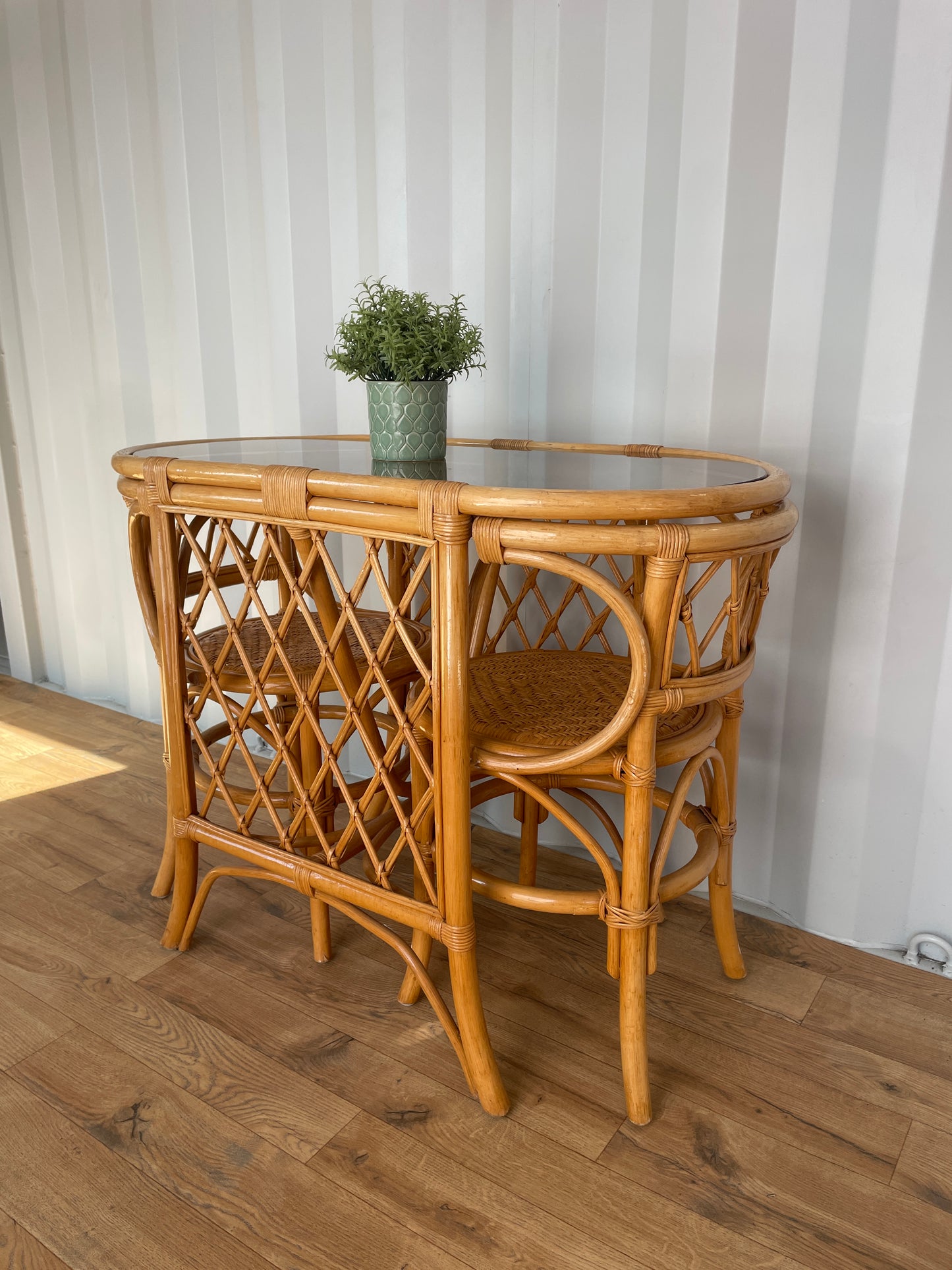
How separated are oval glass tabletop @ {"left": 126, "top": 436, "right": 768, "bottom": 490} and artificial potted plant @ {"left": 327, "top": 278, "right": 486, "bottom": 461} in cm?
4

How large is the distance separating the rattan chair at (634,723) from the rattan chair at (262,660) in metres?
0.19

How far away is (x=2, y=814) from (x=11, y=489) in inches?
50.2

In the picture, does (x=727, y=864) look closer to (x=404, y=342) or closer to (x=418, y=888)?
(x=418, y=888)

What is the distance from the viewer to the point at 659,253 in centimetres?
169

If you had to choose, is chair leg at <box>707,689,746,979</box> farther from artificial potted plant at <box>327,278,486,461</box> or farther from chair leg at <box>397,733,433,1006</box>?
artificial potted plant at <box>327,278,486,461</box>

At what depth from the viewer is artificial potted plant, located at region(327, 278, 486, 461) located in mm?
1439

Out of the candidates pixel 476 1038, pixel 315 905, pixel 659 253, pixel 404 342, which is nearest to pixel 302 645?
pixel 315 905

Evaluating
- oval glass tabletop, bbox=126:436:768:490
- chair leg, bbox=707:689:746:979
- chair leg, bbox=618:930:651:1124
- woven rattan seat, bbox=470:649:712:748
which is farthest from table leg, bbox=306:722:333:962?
chair leg, bbox=707:689:746:979

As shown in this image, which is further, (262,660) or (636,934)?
(262,660)

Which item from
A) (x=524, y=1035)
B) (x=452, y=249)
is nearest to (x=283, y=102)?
(x=452, y=249)

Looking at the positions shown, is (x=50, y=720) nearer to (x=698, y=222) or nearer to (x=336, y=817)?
(x=336, y=817)

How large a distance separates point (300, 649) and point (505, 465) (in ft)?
1.72

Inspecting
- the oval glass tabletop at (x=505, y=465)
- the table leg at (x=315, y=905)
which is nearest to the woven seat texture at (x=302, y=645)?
the table leg at (x=315, y=905)

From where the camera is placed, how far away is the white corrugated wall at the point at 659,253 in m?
1.49
